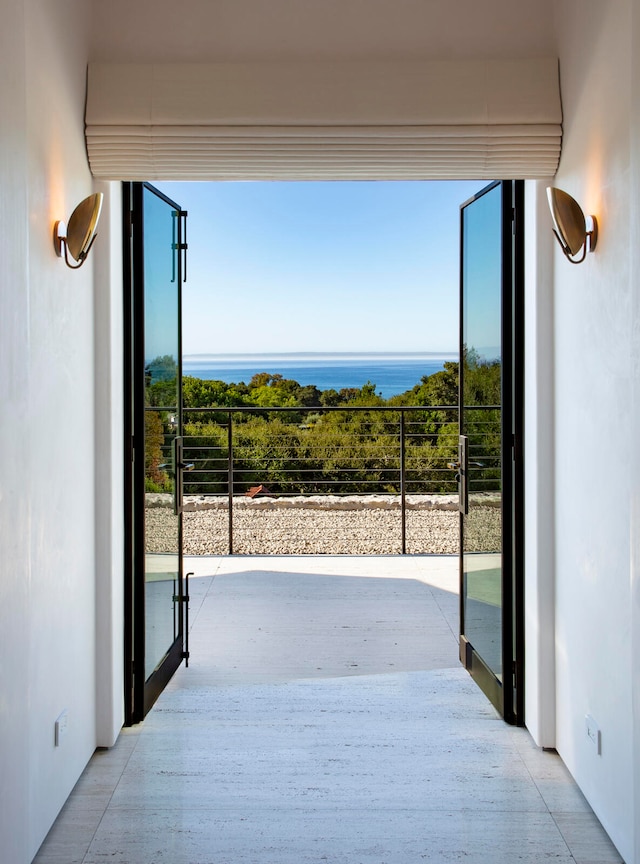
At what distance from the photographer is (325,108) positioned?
2.79 meters

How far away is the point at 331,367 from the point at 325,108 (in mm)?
15984

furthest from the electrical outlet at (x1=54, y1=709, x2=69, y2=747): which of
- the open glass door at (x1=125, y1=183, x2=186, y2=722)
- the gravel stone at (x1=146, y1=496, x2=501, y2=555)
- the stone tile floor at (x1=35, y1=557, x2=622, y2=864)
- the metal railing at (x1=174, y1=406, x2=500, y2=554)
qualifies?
the gravel stone at (x1=146, y1=496, x2=501, y2=555)

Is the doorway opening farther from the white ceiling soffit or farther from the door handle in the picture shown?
the white ceiling soffit

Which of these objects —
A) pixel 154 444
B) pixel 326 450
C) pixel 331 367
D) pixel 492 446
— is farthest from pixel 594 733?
pixel 331 367

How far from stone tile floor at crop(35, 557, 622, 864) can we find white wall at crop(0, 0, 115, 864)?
0.25 m

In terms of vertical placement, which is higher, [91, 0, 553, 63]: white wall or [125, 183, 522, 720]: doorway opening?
[91, 0, 553, 63]: white wall

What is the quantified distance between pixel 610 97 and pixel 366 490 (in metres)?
7.01

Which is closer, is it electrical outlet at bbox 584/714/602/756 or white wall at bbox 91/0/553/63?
electrical outlet at bbox 584/714/602/756

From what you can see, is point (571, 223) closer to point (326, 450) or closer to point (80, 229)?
point (80, 229)

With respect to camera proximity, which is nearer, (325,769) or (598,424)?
(598,424)

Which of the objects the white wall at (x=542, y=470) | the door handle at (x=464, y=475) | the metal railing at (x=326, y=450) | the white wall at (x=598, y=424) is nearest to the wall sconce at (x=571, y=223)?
the white wall at (x=598, y=424)

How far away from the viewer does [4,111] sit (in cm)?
195

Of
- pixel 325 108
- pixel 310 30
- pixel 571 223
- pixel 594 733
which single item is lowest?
pixel 594 733

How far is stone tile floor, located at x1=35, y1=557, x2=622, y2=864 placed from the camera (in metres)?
2.31
